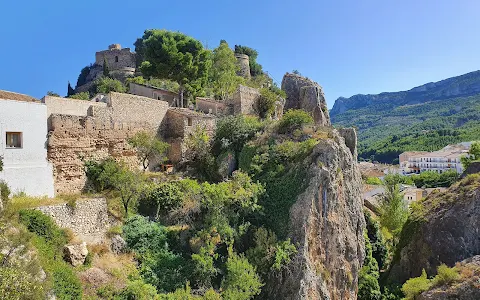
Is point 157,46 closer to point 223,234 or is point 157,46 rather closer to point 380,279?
point 223,234

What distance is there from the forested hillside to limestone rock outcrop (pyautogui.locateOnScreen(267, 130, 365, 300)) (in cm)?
8411

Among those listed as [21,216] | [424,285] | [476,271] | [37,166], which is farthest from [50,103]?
[476,271]

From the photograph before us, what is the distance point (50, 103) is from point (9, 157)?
371cm

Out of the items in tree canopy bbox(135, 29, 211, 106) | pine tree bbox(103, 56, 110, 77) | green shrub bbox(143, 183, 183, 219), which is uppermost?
pine tree bbox(103, 56, 110, 77)

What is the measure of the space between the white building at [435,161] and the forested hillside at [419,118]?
1475 centimetres

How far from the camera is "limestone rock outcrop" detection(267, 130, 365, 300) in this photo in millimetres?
14891

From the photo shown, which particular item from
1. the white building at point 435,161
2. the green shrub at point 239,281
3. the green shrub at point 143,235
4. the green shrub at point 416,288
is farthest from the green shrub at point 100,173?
the white building at point 435,161

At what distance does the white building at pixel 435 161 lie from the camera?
7031 centimetres

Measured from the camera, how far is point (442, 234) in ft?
79.5

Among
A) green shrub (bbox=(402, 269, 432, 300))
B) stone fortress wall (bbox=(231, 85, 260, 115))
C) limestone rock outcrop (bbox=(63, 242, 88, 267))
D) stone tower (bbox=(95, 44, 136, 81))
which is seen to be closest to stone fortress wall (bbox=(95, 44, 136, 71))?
stone tower (bbox=(95, 44, 136, 81))

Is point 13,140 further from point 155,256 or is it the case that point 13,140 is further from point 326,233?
point 326,233

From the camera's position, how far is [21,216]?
1152 cm

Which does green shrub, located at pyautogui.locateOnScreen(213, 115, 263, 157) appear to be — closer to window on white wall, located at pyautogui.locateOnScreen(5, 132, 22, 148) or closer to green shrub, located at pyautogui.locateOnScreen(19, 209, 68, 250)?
window on white wall, located at pyautogui.locateOnScreen(5, 132, 22, 148)

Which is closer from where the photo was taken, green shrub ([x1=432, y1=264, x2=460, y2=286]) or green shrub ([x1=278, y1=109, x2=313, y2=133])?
green shrub ([x1=432, y1=264, x2=460, y2=286])
